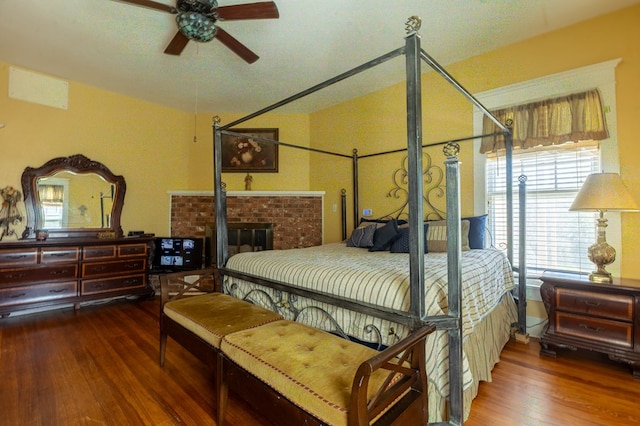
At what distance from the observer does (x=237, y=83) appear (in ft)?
13.1

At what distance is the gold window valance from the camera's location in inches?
100.0

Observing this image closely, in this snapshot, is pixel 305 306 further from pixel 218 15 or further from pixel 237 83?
pixel 237 83

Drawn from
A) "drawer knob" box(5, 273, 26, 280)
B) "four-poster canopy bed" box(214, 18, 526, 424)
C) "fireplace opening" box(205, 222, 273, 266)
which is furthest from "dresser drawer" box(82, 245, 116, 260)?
"four-poster canopy bed" box(214, 18, 526, 424)

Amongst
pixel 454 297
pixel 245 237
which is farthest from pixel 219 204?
pixel 245 237

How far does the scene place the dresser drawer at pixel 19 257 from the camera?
3.17 m

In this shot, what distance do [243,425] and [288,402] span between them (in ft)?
2.09

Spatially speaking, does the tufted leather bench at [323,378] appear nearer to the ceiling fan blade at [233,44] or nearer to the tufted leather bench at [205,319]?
the tufted leather bench at [205,319]

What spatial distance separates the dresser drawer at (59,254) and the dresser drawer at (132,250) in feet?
1.43

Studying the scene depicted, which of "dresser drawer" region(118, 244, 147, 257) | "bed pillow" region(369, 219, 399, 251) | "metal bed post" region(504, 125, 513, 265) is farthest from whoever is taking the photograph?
"dresser drawer" region(118, 244, 147, 257)

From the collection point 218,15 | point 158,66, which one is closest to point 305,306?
point 218,15

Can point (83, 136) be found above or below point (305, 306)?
above

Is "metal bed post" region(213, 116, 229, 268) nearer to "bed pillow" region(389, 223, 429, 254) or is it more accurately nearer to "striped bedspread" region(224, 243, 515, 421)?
"striped bedspread" region(224, 243, 515, 421)

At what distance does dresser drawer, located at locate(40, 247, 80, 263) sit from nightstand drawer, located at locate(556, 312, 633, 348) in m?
4.95

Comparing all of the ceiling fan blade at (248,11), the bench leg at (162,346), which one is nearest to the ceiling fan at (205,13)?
the ceiling fan blade at (248,11)
